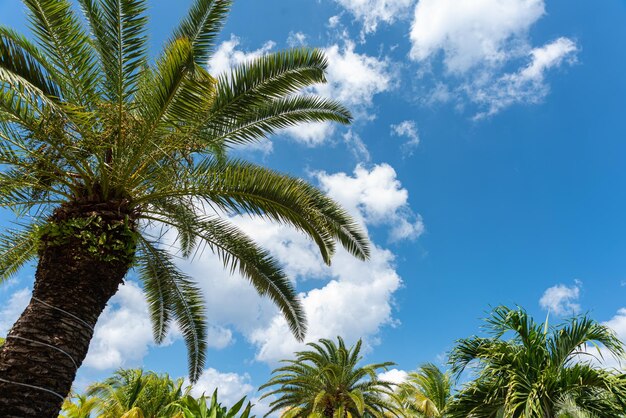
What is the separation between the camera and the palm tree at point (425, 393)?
976 inches

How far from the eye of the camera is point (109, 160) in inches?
306

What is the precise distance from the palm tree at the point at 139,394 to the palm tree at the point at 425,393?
11854mm

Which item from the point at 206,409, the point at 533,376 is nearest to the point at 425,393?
the point at 533,376

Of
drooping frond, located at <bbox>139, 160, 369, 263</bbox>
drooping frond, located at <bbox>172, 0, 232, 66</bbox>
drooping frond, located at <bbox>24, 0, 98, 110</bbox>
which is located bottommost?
drooping frond, located at <bbox>139, 160, 369, 263</bbox>

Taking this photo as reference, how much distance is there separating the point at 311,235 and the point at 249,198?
50.5 inches

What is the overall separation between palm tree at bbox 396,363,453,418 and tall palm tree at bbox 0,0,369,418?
1925cm


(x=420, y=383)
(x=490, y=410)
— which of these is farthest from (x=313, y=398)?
(x=490, y=410)

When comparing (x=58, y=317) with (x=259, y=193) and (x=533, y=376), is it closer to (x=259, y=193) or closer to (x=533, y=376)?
(x=259, y=193)

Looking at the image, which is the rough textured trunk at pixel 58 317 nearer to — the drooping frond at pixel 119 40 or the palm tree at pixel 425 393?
the drooping frond at pixel 119 40

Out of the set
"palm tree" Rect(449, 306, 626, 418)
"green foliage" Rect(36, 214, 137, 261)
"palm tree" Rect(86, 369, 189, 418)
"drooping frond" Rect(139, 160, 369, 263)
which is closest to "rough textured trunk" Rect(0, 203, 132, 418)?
"green foliage" Rect(36, 214, 137, 261)

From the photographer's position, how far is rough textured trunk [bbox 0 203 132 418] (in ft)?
19.1

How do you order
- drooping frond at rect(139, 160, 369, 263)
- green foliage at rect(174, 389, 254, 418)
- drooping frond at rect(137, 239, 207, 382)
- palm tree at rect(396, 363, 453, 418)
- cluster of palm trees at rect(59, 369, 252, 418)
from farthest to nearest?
palm tree at rect(396, 363, 453, 418) → cluster of palm trees at rect(59, 369, 252, 418) → drooping frond at rect(137, 239, 207, 382) → drooping frond at rect(139, 160, 369, 263) → green foliage at rect(174, 389, 254, 418)

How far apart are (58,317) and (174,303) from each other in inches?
172

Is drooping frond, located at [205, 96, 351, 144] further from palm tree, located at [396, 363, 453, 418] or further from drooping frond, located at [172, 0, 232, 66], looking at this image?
palm tree, located at [396, 363, 453, 418]
